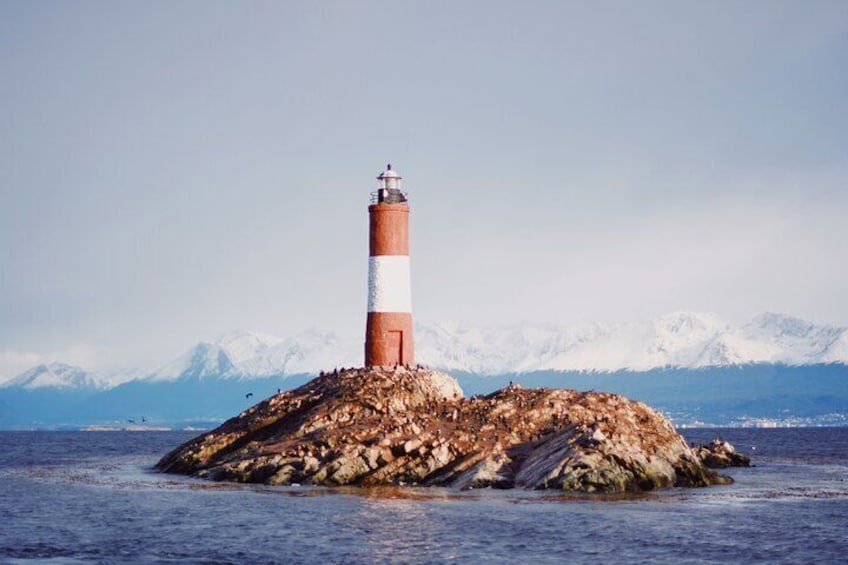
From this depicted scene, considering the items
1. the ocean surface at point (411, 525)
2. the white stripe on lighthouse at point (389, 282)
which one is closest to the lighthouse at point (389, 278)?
the white stripe on lighthouse at point (389, 282)

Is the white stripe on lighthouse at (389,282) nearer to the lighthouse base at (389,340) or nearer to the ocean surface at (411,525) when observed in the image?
the lighthouse base at (389,340)

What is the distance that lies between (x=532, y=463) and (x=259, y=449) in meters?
20.4

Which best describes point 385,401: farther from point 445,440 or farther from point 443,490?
point 443,490

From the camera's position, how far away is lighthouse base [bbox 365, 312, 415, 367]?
103 m

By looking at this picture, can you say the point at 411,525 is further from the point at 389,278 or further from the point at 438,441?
the point at 389,278

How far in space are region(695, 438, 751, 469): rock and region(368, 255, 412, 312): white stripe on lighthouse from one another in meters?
28.1

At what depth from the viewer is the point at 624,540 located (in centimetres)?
5978

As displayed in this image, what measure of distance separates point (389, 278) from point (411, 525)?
40.0 meters

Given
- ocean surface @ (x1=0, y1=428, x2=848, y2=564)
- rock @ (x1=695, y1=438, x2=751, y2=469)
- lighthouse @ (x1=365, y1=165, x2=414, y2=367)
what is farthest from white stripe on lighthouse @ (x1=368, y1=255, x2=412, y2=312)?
rock @ (x1=695, y1=438, x2=751, y2=469)

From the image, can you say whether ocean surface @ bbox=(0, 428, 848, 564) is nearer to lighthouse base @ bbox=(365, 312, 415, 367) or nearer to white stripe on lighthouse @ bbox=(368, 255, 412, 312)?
lighthouse base @ bbox=(365, 312, 415, 367)

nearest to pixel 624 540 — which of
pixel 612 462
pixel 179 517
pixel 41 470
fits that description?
pixel 612 462

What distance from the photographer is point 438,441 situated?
86625 millimetres

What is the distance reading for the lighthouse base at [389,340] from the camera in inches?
4048

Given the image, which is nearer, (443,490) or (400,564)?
(400,564)
